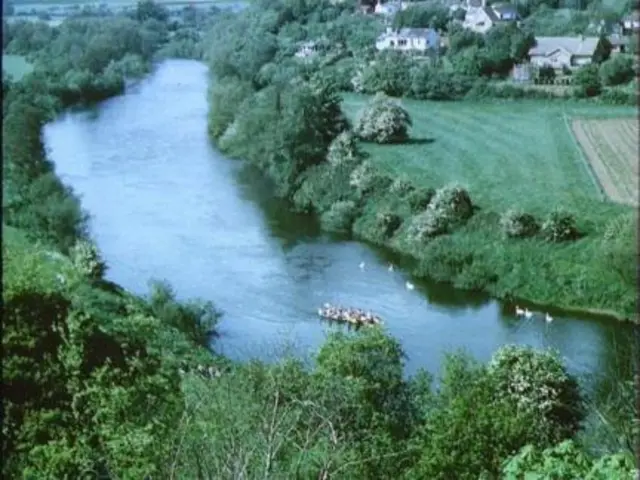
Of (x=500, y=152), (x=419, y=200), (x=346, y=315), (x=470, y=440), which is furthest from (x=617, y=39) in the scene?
(x=470, y=440)

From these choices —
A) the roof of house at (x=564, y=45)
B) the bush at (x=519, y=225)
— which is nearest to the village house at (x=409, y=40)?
the roof of house at (x=564, y=45)

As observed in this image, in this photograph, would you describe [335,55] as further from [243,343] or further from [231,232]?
[243,343]

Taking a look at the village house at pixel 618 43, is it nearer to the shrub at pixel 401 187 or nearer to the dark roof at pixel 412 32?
the dark roof at pixel 412 32

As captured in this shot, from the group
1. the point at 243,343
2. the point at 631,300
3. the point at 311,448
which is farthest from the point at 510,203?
the point at 311,448

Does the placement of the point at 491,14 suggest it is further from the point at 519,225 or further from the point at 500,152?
the point at 519,225

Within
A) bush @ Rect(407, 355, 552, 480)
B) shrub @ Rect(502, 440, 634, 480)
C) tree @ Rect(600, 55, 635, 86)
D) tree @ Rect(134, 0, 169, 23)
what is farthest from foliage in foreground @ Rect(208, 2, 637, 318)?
shrub @ Rect(502, 440, 634, 480)

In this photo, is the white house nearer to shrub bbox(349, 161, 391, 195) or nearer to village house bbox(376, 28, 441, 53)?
village house bbox(376, 28, 441, 53)
